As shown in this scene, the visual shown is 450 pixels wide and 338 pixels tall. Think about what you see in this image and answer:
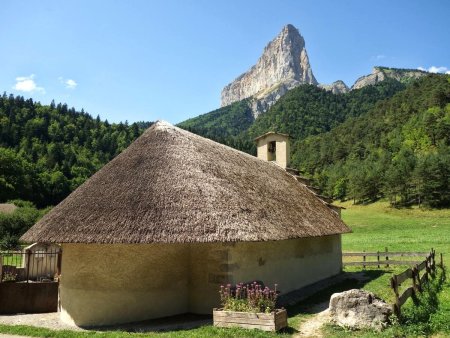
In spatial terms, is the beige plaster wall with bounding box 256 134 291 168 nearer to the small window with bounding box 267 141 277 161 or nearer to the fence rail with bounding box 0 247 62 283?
the small window with bounding box 267 141 277 161

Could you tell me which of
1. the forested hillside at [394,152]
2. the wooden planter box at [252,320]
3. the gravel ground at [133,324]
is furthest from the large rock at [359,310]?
the forested hillside at [394,152]

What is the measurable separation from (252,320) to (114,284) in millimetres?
3951

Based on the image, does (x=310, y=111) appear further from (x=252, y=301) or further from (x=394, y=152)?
(x=252, y=301)

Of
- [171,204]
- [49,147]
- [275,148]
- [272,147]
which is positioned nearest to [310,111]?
[49,147]

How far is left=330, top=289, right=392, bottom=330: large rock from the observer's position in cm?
891

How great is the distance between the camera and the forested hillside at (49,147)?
264 ft

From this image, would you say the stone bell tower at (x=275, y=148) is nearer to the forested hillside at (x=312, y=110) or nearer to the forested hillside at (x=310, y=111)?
the forested hillside at (x=310, y=111)

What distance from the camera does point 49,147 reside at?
93688 millimetres

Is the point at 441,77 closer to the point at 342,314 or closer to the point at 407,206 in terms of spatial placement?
the point at 407,206

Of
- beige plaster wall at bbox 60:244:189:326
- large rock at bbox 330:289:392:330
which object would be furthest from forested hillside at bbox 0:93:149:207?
large rock at bbox 330:289:392:330

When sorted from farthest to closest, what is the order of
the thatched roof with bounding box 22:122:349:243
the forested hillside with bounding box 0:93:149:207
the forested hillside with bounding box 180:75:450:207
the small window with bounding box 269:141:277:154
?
the forested hillside with bounding box 0:93:149:207 → the forested hillside with bounding box 180:75:450:207 → the small window with bounding box 269:141:277:154 → the thatched roof with bounding box 22:122:349:243

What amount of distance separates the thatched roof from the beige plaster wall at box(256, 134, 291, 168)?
712cm

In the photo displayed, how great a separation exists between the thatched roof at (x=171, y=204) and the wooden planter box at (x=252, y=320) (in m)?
1.75

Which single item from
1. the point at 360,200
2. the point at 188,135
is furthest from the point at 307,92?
the point at 188,135
